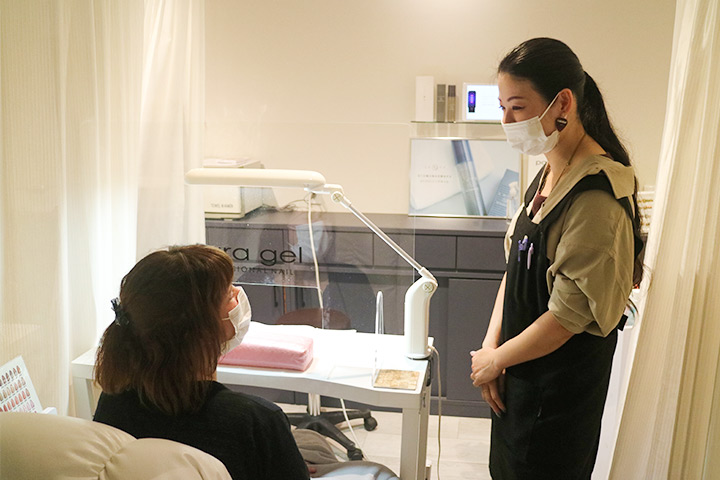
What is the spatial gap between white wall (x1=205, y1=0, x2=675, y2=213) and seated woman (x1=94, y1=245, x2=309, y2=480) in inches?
59.7

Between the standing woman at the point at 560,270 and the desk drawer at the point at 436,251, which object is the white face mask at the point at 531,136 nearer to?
the standing woman at the point at 560,270

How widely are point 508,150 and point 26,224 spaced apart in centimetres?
210

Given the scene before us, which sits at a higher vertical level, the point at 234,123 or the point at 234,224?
the point at 234,123

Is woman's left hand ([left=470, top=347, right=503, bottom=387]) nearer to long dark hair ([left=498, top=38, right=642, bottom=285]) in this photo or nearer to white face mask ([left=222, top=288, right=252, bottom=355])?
long dark hair ([left=498, top=38, right=642, bottom=285])

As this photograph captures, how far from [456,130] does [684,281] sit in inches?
57.2

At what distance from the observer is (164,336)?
4.09ft

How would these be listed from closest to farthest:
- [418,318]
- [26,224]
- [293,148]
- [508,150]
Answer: [26,224]
[418,318]
[293,148]
[508,150]

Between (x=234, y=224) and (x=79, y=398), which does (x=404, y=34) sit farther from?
(x=79, y=398)

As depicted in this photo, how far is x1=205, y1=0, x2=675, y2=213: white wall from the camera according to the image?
9.64ft

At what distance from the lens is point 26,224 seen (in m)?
1.51

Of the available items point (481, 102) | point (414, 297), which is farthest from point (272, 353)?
point (481, 102)

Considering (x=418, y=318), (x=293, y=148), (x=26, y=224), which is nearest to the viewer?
(x=26, y=224)

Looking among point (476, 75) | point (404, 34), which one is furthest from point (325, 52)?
point (476, 75)

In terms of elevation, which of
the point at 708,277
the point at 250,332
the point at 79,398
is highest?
the point at 708,277
